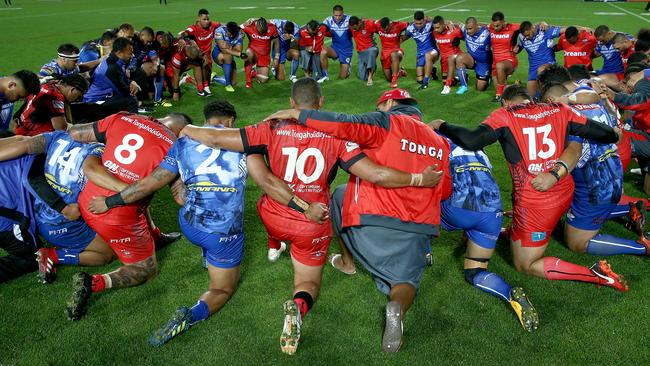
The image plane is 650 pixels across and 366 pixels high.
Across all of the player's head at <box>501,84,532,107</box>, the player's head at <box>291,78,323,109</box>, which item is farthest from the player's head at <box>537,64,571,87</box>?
the player's head at <box>291,78,323,109</box>

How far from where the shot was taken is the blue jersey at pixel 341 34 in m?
15.7

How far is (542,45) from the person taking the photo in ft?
43.4

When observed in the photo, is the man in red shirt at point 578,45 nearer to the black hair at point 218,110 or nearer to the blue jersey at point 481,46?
the blue jersey at point 481,46

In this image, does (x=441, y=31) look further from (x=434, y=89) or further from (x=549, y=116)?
(x=549, y=116)

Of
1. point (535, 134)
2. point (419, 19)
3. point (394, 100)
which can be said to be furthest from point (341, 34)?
point (535, 134)

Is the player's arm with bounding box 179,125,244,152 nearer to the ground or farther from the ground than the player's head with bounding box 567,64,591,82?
farther from the ground

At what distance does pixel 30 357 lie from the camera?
4180 mm

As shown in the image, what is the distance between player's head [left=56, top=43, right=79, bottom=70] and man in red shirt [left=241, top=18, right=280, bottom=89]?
602 centimetres

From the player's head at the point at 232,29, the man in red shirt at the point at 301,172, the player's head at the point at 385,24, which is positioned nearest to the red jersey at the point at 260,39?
the player's head at the point at 232,29

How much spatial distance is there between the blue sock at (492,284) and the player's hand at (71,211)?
408 centimetres

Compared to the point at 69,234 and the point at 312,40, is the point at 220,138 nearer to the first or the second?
the point at 69,234

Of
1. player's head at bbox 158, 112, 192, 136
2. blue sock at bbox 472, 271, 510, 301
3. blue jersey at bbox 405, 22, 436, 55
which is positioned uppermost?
player's head at bbox 158, 112, 192, 136

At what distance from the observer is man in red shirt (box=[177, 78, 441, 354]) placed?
4.21 metres

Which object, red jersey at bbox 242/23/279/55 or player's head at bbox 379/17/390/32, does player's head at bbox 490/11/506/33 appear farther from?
red jersey at bbox 242/23/279/55
